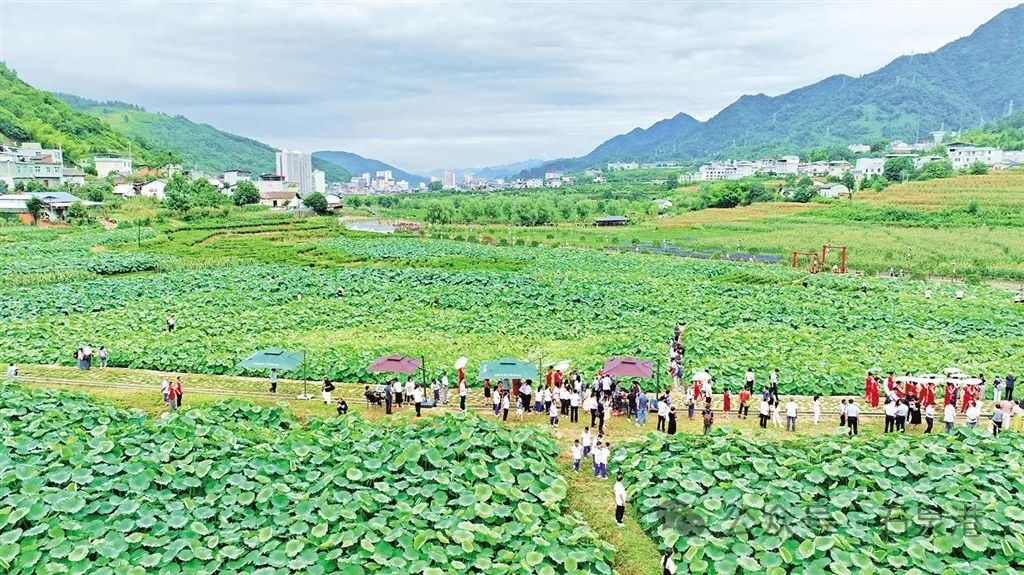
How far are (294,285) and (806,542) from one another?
113 feet

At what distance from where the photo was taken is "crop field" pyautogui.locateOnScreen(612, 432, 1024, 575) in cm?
1234

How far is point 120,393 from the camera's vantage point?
22.9 m

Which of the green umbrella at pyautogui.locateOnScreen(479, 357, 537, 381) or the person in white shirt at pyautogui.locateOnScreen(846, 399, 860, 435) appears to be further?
the green umbrella at pyautogui.locateOnScreen(479, 357, 537, 381)

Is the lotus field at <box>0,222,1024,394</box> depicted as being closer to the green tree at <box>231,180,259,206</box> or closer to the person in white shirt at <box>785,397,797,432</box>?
the person in white shirt at <box>785,397,797,432</box>

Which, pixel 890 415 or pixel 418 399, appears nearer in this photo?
pixel 890 415

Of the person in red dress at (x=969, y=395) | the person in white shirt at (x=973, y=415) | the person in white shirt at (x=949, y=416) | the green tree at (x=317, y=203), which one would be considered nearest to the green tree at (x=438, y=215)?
the green tree at (x=317, y=203)

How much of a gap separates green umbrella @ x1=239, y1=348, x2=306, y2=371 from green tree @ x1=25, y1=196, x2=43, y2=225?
64.9 m

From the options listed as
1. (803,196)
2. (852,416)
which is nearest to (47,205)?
(852,416)

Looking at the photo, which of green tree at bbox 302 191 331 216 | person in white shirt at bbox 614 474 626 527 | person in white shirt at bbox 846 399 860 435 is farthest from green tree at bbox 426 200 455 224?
person in white shirt at bbox 614 474 626 527

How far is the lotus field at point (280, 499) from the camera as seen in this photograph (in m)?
12.3

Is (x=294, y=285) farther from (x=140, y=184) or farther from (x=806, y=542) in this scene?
(x=140, y=184)

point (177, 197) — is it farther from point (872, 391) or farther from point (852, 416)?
point (852, 416)

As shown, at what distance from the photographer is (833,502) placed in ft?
46.1

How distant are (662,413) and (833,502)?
5.80 meters
